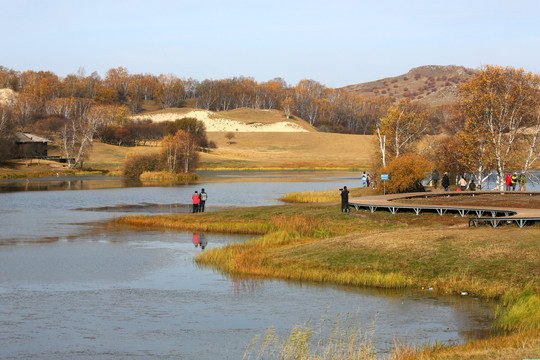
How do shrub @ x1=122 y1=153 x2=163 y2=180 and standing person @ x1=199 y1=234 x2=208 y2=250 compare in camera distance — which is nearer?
standing person @ x1=199 y1=234 x2=208 y2=250

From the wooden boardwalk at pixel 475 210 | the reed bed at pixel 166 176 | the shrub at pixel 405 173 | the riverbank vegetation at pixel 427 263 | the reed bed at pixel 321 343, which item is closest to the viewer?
the reed bed at pixel 321 343

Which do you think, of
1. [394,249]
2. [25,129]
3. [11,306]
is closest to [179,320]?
[11,306]

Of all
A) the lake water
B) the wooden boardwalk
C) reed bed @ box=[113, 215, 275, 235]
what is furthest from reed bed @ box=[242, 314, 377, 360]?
reed bed @ box=[113, 215, 275, 235]

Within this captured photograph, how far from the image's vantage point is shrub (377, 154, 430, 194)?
205ft

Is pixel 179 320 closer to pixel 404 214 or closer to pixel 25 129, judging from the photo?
pixel 404 214

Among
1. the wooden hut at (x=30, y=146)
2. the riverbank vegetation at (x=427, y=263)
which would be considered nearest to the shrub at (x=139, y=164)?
the wooden hut at (x=30, y=146)

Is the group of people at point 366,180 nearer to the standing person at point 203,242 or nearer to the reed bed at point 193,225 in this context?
the reed bed at point 193,225

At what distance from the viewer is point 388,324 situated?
20.6 meters

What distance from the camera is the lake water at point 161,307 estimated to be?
18.9m

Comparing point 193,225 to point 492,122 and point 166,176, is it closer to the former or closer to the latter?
point 492,122

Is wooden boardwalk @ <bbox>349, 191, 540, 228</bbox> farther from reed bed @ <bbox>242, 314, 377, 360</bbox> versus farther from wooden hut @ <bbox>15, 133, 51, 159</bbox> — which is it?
wooden hut @ <bbox>15, 133, 51, 159</bbox>

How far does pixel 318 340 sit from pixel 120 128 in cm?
16217

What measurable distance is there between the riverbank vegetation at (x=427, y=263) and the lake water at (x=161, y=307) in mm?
1004

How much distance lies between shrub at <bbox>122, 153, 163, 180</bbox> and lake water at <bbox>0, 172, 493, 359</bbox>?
81.4 m
